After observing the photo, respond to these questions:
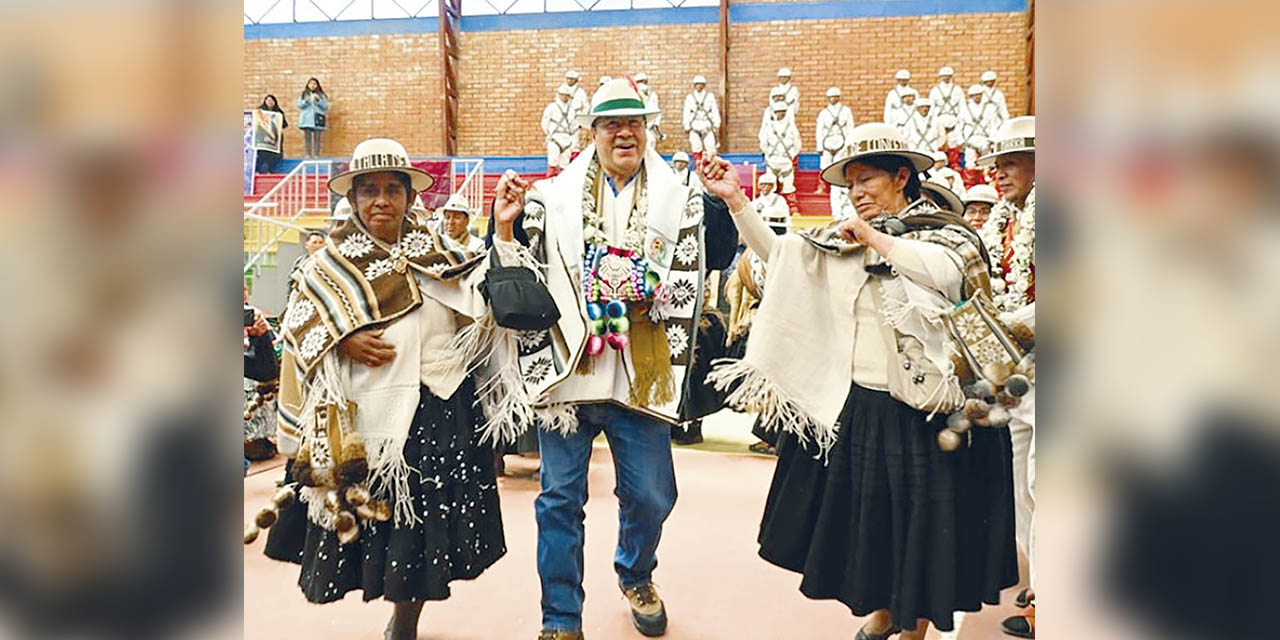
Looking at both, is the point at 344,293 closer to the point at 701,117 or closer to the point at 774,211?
the point at 774,211

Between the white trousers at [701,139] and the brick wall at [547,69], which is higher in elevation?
the brick wall at [547,69]

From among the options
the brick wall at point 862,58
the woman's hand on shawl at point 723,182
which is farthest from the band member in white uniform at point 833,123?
the woman's hand on shawl at point 723,182

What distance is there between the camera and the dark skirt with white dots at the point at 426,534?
8.17 ft

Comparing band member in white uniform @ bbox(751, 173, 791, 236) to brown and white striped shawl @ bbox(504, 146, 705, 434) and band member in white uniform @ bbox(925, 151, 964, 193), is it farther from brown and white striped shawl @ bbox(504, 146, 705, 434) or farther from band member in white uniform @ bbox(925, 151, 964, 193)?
brown and white striped shawl @ bbox(504, 146, 705, 434)

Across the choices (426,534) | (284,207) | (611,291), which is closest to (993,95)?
(284,207)

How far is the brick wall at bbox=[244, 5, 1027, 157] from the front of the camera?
1406 cm

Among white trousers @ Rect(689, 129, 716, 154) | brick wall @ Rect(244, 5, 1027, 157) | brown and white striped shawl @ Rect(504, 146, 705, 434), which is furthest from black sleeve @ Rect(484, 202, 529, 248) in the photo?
brick wall @ Rect(244, 5, 1027, 157)

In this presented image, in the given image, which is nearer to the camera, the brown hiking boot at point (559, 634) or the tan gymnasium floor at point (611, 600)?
the brown hiking boot at point (559, 634)

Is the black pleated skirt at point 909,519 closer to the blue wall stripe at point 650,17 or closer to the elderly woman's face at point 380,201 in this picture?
the elderly woman's face at point 380,201

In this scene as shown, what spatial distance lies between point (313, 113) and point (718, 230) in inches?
564

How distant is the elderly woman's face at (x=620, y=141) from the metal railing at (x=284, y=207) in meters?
7.55

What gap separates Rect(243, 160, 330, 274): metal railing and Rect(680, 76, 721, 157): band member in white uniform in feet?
19.3

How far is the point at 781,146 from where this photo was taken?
13281 millimetres
